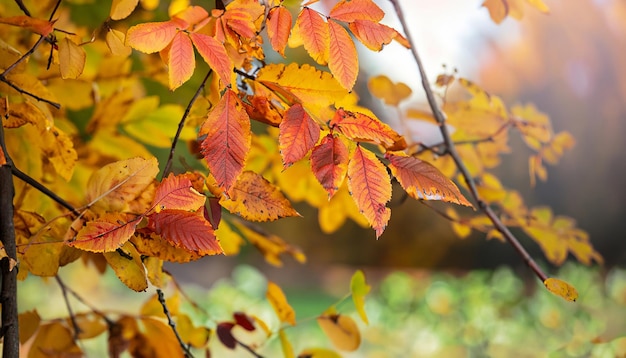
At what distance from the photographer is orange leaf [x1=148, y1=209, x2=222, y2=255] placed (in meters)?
0.31

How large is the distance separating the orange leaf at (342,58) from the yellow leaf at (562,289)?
0.63 feet

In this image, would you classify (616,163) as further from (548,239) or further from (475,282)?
(548,239)

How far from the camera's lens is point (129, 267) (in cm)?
33

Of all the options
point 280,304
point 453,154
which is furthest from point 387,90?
point 280,304

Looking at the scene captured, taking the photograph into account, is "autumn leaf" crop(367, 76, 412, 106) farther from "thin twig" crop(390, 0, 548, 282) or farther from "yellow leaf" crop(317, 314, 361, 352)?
"yellow leaf" crop(317, 314, 361, 352)

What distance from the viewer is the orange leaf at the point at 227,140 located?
0.30 m

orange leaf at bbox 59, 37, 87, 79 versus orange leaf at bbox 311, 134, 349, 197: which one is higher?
orange leaf at bbox 59, 37, 87, 79

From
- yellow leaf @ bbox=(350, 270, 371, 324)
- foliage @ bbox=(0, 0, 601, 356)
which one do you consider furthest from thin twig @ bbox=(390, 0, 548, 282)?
yellow leaf @ bbox=(350, 270, 371, 324)

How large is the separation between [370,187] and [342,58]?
0.23 feet

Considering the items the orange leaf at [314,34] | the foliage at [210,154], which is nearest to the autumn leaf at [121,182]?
the foliage at [210,154]

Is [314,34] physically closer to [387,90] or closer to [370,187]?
[370,187]

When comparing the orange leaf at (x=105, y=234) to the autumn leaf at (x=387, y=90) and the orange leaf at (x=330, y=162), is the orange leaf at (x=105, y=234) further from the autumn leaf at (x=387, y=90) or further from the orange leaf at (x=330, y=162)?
the autumn leaf at (x=387, y=90)

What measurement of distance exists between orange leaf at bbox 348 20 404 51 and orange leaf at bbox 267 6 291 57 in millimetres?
35

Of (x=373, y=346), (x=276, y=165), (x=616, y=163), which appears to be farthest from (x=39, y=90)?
(x=616, y=163)
